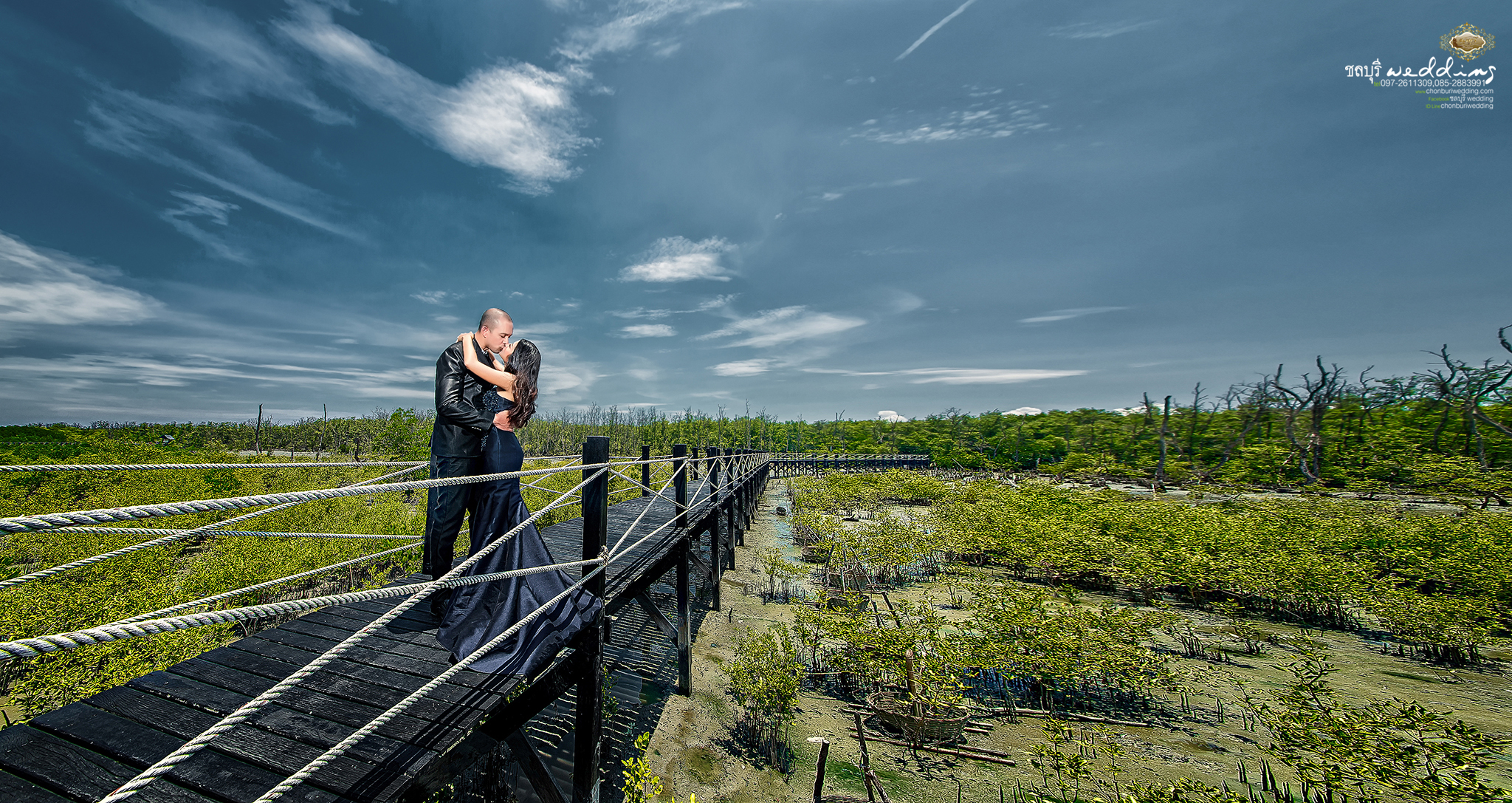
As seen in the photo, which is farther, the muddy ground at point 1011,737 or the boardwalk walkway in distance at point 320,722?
the muddy ground at point 1011,737

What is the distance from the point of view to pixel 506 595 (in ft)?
10.2

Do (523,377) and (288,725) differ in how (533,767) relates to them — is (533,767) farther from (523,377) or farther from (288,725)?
(523,377)

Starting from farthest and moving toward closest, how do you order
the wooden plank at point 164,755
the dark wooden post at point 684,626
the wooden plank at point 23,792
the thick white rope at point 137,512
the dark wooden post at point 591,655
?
the dark wooden post at point 684,626 → the dark wooden post at point 591,655 → the wooden plank at point 164,755 → the wooden plank at point 23,792 → the thick white rope at point 137,512

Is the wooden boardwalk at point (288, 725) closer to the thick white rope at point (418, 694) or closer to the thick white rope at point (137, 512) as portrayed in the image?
the thick white rope at point (418, 694)

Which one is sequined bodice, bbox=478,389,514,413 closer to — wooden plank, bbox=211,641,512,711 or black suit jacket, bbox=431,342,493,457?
black suit jacket, bbox=431,342,493,457

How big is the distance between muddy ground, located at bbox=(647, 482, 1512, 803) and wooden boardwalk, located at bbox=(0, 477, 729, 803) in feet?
9.71

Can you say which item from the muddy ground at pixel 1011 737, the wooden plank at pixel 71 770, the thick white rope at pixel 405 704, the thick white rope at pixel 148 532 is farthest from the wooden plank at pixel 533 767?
the muddy ground at pixel 1011 737

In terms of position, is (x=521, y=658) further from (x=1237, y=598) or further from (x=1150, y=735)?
(x=1237, y=598)

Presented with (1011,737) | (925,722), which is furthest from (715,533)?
(1011,737)

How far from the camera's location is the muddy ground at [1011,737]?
202 inches

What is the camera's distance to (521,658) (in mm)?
3021

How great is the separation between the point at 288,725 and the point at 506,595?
1.07m

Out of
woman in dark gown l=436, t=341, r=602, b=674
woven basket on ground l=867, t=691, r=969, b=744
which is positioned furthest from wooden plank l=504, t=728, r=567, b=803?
woven basket on ground l=867, t=691, r=969, b=744

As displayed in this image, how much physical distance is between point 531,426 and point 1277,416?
5716 cm
